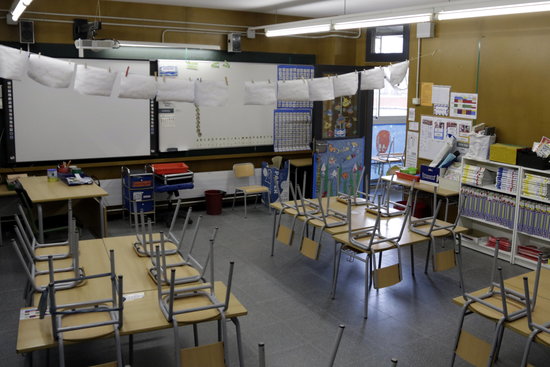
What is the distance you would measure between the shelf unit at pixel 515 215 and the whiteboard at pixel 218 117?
3.30m

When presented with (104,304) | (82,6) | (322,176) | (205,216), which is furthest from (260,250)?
(82,6)

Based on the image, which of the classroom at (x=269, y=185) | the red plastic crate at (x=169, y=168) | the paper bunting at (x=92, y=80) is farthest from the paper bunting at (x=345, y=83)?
the red plastic crate at (x=169, y=168)

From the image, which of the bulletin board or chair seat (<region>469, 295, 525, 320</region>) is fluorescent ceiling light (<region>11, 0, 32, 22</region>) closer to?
chair seat (<region>469, 295, 525, 320</region>)

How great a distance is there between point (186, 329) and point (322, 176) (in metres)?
4.43

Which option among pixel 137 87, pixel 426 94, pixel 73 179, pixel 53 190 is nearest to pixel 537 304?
pixel 137 87

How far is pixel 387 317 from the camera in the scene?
15.3ft

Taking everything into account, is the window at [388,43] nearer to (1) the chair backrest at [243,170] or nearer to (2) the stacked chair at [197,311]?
(1) the chair backrest at [243,170]

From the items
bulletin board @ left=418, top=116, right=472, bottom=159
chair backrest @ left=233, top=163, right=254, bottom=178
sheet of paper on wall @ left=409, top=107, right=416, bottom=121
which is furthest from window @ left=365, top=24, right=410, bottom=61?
chair backrest @ left=233, top=163, right=254, bottom=178

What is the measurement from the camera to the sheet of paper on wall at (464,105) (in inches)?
262

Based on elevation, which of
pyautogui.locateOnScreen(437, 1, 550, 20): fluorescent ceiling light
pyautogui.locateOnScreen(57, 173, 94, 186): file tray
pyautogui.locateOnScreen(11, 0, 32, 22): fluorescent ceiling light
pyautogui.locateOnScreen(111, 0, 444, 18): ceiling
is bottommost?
pyautogui.locateOnScreen(57, 173, 94, 186): file tray

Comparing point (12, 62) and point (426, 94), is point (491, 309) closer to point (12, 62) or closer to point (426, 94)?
point (12, 62)

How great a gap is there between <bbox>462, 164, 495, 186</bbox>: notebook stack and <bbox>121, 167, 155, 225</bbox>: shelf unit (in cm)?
400

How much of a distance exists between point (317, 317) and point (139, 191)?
3.50 meters

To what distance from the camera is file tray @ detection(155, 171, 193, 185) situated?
724 cm
